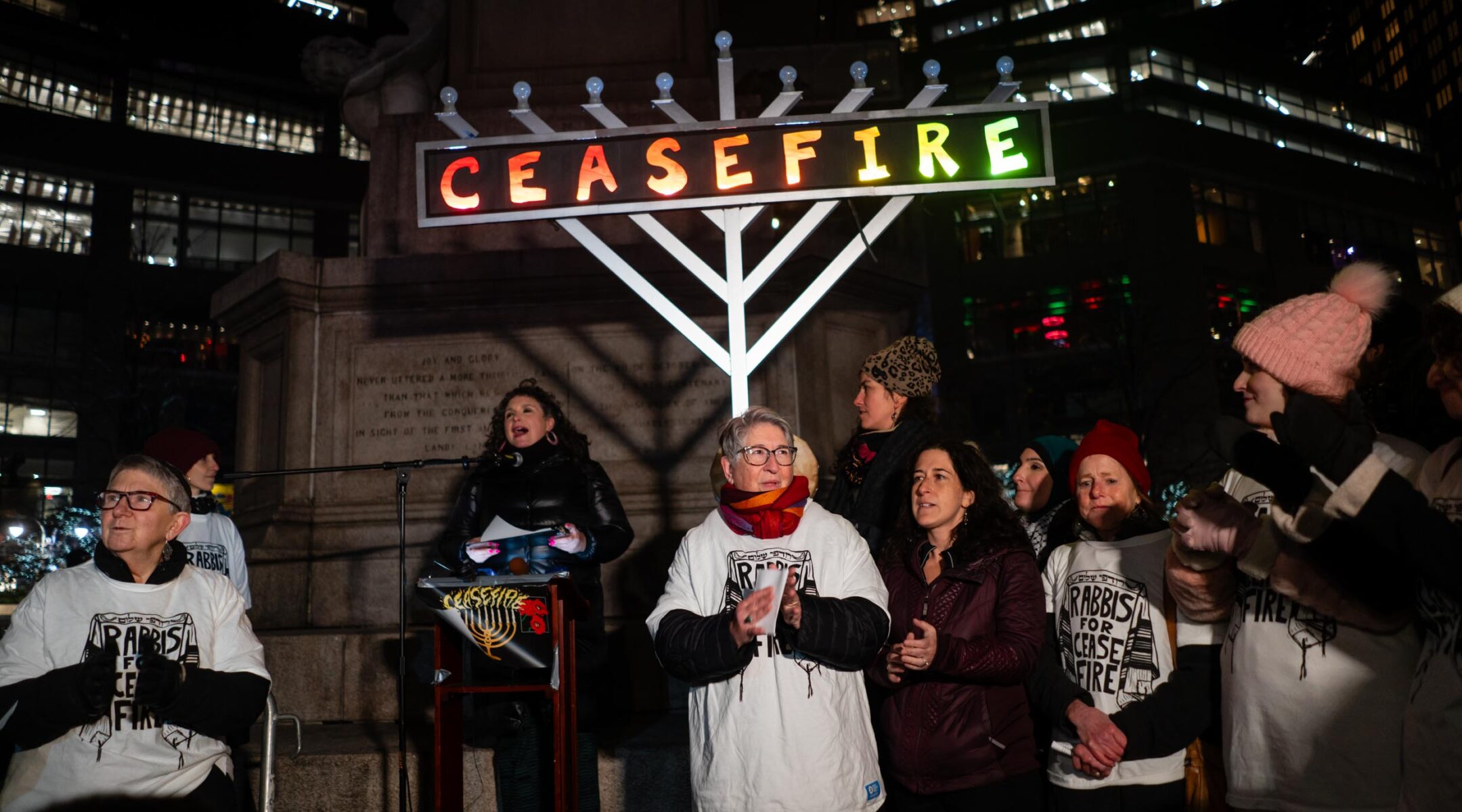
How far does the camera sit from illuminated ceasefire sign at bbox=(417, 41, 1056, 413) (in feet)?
18.7

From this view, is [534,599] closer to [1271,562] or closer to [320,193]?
[1271,562]

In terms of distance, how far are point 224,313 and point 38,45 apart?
40458mm

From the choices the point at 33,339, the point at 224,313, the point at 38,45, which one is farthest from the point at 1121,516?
the point at 38,45

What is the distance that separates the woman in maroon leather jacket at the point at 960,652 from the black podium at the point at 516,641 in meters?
1.19

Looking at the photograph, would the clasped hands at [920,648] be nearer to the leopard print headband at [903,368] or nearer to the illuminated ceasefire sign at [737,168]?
the leopard print headband at [903,368]

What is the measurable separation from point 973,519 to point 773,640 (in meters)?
0.96

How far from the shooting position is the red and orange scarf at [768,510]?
128 inches

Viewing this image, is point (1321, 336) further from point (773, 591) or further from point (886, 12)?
point (886, 12)

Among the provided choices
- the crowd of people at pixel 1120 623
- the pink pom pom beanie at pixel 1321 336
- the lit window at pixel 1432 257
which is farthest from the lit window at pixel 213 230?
the lit window at pixel 1432 257

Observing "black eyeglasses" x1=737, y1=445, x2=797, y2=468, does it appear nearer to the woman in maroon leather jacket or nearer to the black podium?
the woman in maroon leather jacket

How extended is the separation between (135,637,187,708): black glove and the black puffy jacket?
1.71m

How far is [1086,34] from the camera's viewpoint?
59906mm

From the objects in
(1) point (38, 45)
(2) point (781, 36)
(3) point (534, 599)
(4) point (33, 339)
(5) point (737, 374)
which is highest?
(1) point (38, 45)

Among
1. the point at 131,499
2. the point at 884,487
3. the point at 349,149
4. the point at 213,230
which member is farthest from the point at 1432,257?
the point at 131,499
